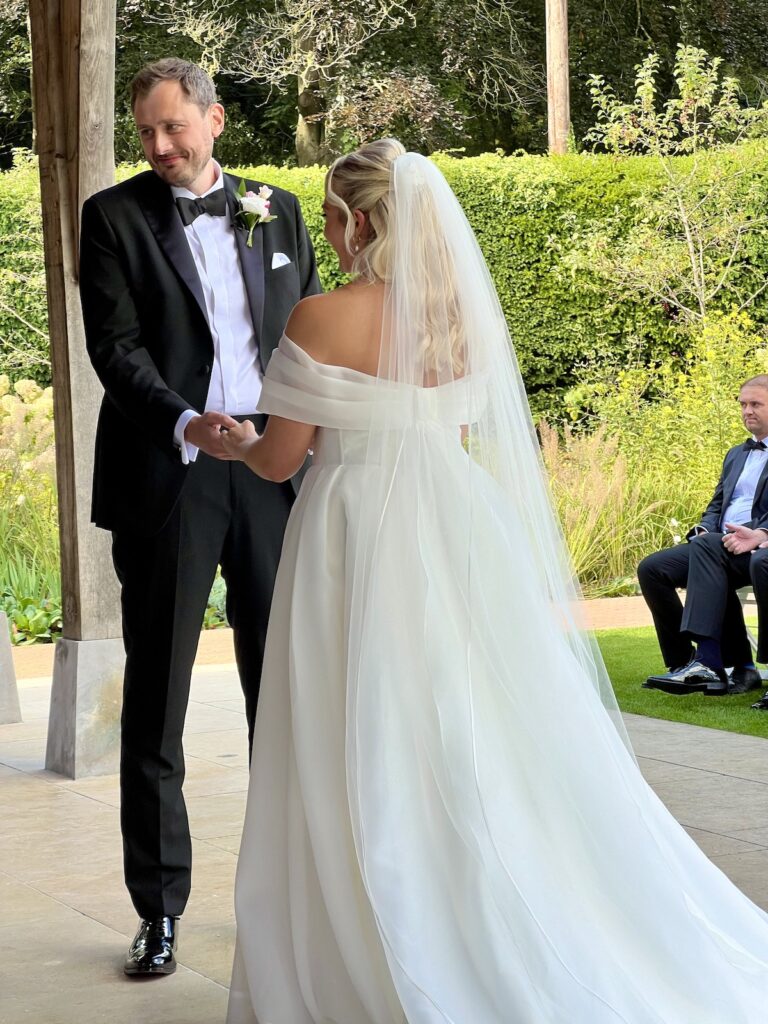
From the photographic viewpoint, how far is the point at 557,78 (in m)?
17.4

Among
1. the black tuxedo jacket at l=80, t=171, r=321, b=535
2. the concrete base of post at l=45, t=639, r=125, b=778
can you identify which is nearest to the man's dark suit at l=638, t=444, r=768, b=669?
the concrete base of post at l=45, t=639, r=125, b=778

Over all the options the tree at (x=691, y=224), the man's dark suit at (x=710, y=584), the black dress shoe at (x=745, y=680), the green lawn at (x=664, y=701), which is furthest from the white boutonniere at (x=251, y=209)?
the tree at (x=691, y=224)

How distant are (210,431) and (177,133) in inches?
30.5

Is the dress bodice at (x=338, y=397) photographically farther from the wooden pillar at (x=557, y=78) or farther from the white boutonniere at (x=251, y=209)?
the wooden pillar at (x=557, y=78)

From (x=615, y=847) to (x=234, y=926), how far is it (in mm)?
1243

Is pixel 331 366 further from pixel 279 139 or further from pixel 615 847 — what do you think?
pixel 279 139

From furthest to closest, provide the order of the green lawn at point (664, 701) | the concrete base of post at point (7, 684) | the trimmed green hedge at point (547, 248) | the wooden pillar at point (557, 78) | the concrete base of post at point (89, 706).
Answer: the wooden pillar at point (557, 78), the trimmed green hedge at point (547, 248), the concrete base of post at point (7, 684), the green lawn at point (664, 701), the concrete base of post at point (89, 706)

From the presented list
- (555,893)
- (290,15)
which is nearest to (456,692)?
(555,893)

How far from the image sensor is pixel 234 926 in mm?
3654

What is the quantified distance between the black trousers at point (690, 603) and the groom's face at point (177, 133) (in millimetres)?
3915

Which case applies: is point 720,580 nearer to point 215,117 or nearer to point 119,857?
point 119,857

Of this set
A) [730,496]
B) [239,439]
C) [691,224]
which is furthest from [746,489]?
[691,224]

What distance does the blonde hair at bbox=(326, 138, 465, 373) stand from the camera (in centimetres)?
288

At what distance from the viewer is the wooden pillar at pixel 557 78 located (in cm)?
1703
